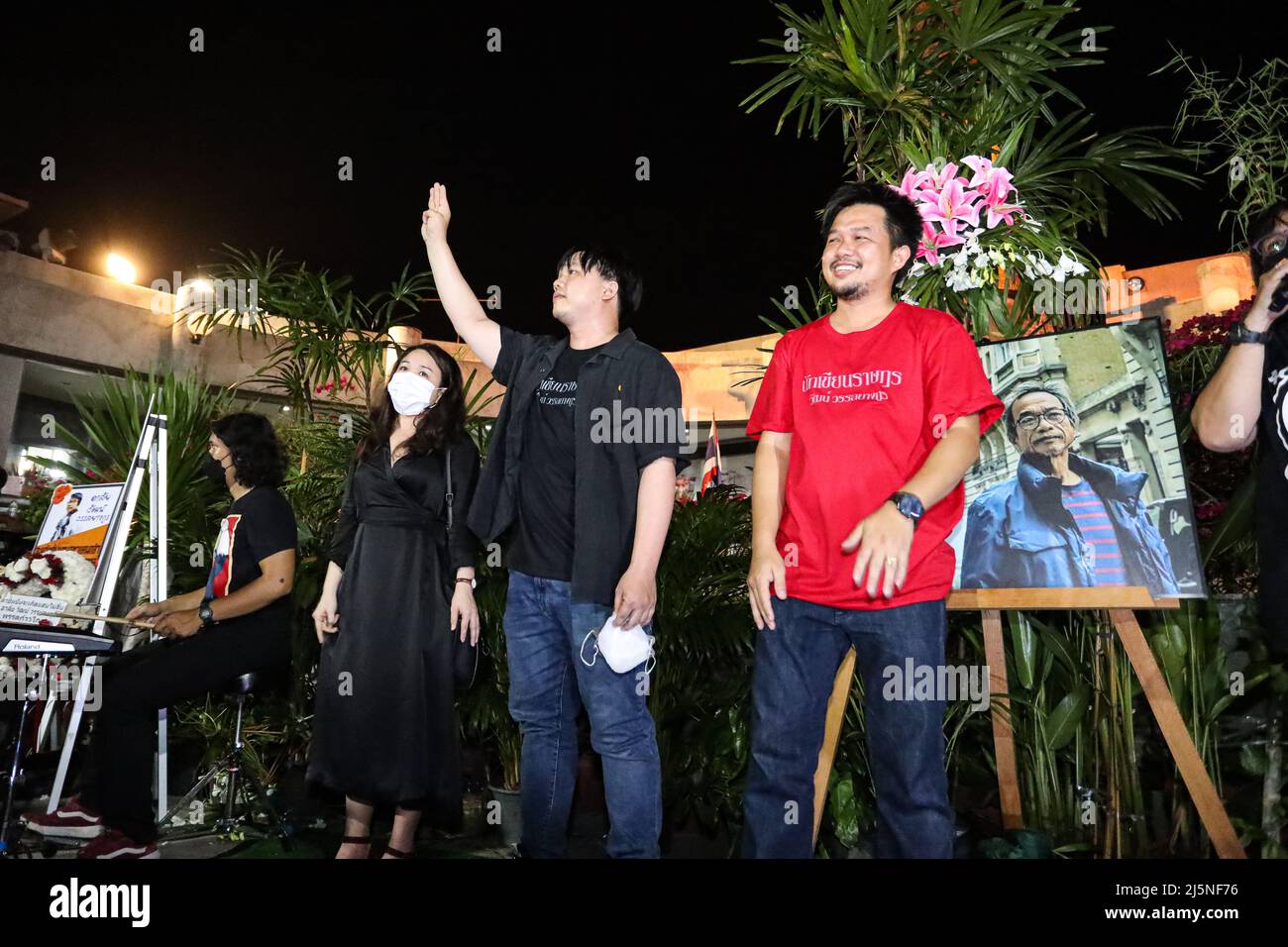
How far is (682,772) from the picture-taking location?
2.97 metres

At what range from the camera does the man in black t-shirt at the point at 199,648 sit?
2604mm

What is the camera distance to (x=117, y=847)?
2.54m

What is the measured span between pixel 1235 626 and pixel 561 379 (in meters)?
1.85

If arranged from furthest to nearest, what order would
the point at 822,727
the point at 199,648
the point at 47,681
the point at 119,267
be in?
the point at 119,267 < the point at 199,648 < the point at 47,681 < the point at 822,727

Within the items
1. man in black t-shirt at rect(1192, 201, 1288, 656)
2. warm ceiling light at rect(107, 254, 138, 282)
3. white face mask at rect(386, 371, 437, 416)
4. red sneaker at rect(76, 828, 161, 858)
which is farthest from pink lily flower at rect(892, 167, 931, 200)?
warm ceiling light at rect(107, 254, 138, 282)

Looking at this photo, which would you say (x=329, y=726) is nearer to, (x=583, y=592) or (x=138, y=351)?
(x=583, y=592)

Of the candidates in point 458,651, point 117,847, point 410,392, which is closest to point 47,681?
point 117,847

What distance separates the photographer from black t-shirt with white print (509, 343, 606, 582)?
2100 millimetres

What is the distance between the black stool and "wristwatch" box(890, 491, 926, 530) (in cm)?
211

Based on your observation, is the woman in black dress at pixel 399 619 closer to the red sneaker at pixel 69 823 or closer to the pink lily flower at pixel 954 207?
the red sneaker at pixel 69 823

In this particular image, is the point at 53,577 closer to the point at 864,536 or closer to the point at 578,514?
the point at 578,514
